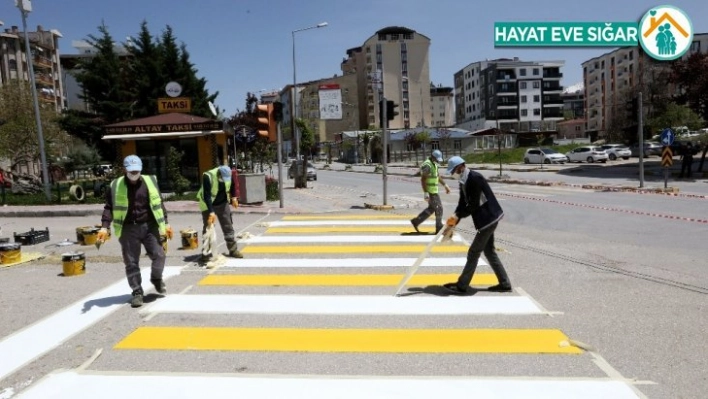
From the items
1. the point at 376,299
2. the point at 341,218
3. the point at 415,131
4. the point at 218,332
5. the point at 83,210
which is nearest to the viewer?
the point at 218,332

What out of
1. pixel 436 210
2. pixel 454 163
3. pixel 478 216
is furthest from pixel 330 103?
pixel 478 216

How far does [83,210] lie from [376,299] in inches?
494

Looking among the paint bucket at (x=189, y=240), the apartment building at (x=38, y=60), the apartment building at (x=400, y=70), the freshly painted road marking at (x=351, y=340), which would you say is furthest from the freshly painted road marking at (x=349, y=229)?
the apartment building at (x=400, y=70)

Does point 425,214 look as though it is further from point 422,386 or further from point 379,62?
point 379,62

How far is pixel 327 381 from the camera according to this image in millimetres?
4148

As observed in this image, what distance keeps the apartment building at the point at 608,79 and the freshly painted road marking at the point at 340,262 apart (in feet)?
276

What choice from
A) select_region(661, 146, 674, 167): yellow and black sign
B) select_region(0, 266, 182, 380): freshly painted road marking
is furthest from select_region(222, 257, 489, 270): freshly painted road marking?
select_region(661, 146, 674, 167): yellow and black sign

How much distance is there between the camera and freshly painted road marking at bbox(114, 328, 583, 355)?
479cm

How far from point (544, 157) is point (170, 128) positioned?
34.6m

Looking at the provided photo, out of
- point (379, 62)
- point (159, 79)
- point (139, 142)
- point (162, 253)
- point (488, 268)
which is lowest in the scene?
point (488, 268)

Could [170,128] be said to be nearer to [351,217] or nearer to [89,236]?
[351,217]

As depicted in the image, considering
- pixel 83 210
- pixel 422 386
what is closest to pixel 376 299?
pixel 422 386

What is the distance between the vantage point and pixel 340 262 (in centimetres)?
858

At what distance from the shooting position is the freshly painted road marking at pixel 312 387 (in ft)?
12.8
